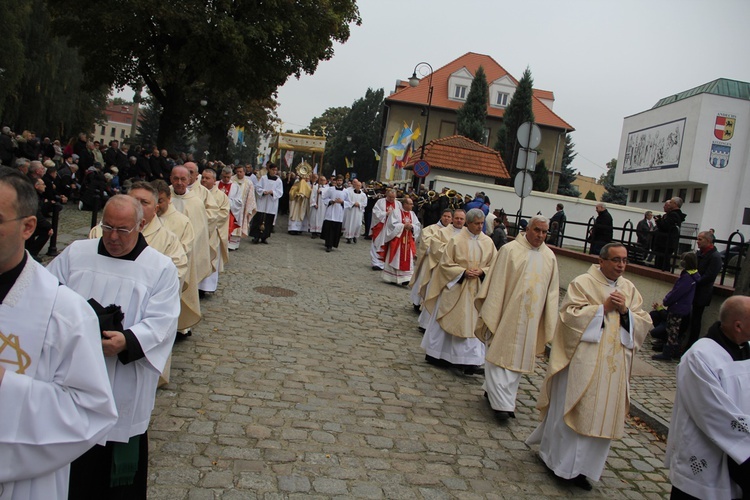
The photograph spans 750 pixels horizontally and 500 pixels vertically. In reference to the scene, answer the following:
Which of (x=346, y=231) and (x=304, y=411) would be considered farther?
(x=346, y=231)

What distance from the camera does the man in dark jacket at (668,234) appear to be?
11.6 metres

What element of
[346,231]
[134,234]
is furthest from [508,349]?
[346,231]

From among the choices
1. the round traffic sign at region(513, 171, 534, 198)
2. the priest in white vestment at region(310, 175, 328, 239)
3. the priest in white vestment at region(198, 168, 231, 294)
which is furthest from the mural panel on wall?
the priest in white vestment at region(198, 168, 231, 294)

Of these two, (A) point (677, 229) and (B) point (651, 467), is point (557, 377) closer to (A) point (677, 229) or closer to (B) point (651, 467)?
(B) point (651, 467)

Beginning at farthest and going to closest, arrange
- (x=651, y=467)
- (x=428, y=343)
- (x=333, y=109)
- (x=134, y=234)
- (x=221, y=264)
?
(x=333, y=109)
(x=221, y=264)
(x=428, y=343)
(x=651, y=467)
(x=134, y=234)

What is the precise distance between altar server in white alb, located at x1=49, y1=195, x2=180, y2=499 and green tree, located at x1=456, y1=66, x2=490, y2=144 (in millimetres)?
46605

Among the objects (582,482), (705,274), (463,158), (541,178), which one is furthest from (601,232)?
(541,178)

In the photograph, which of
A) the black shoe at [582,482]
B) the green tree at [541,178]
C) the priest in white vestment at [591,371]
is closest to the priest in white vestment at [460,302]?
the priest in white vestment at [591,371]

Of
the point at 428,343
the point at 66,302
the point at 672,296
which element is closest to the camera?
the point at 66,302

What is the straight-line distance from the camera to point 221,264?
A: 11.0 meters

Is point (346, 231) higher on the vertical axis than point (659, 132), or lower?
lower

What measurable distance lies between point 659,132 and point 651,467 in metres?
36.2

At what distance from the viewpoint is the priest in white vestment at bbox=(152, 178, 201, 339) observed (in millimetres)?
5969

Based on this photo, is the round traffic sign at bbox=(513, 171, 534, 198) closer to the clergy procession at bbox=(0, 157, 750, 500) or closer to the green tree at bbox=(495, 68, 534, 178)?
the clergy procession at bbox=(0, 157, 750, 500)
